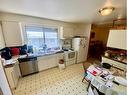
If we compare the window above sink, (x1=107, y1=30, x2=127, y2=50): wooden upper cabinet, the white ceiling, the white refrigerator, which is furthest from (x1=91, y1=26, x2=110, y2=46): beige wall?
the white ceiling

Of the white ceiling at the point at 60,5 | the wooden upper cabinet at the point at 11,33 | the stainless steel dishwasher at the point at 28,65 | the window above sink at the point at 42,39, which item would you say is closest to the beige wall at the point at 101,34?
the window above sink at the point at 42,39

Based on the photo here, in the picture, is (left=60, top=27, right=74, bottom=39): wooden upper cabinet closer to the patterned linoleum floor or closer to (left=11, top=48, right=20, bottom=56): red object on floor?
the patterned linoleum floor

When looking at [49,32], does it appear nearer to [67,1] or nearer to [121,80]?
[67,1]

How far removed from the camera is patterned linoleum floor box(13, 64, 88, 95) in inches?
86.9

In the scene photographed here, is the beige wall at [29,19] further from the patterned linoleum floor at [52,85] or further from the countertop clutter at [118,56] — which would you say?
the countertop clutter at [118,56]

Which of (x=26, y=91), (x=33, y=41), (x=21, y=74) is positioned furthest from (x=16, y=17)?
(x=26, y=91)

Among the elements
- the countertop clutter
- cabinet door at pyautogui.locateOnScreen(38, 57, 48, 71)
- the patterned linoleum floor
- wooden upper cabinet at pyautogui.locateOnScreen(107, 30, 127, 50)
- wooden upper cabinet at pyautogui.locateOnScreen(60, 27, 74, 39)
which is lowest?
the patterned linoleum floor

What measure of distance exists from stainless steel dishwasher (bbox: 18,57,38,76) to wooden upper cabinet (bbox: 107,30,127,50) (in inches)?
110

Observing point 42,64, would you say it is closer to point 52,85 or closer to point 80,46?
point 52,85

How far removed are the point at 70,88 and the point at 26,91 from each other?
4.28ft

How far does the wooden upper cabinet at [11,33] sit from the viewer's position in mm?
2435

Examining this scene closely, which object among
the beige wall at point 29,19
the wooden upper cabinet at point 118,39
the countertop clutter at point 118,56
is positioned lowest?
the countertop clutter at point 118,56

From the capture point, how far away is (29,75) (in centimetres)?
302

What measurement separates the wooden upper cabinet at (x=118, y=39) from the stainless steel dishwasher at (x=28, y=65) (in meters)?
2.81
